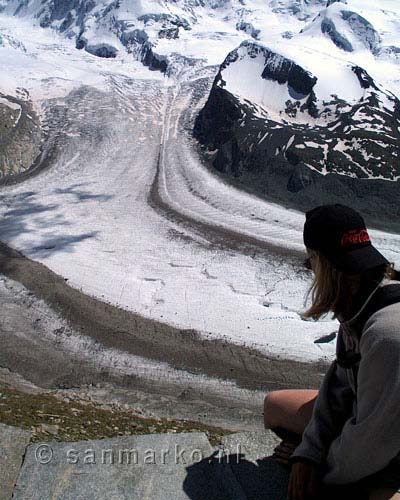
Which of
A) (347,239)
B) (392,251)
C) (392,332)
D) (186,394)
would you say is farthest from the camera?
(392,251)

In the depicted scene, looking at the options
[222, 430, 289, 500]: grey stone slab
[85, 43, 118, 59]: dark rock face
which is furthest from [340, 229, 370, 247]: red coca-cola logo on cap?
[85, 43, 118, 59]: dark rock face

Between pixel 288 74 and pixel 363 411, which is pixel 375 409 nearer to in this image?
pixel 363 411

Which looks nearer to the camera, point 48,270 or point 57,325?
point 57,325

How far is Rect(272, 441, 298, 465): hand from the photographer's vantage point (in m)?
3.60

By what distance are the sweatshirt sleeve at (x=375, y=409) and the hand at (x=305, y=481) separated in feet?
0.77

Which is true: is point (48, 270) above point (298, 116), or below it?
below

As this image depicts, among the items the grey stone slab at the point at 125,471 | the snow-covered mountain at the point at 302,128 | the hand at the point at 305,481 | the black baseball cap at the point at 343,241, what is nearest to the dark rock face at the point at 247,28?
the snow-covered mountain at the point at 302,128

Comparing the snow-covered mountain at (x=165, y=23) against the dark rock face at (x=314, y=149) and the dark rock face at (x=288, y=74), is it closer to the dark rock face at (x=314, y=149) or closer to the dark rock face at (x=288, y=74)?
the dark rock face at (x=288, y=74)

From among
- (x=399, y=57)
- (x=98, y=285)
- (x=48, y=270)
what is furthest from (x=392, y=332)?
(x=399, y=57)

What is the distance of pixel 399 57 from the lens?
71.6 meters

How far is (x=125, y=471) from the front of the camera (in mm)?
3764

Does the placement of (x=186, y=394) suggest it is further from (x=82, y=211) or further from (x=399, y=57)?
(x=399, y=57)

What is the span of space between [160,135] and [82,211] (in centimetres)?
1069

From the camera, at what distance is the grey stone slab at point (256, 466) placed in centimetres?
360
